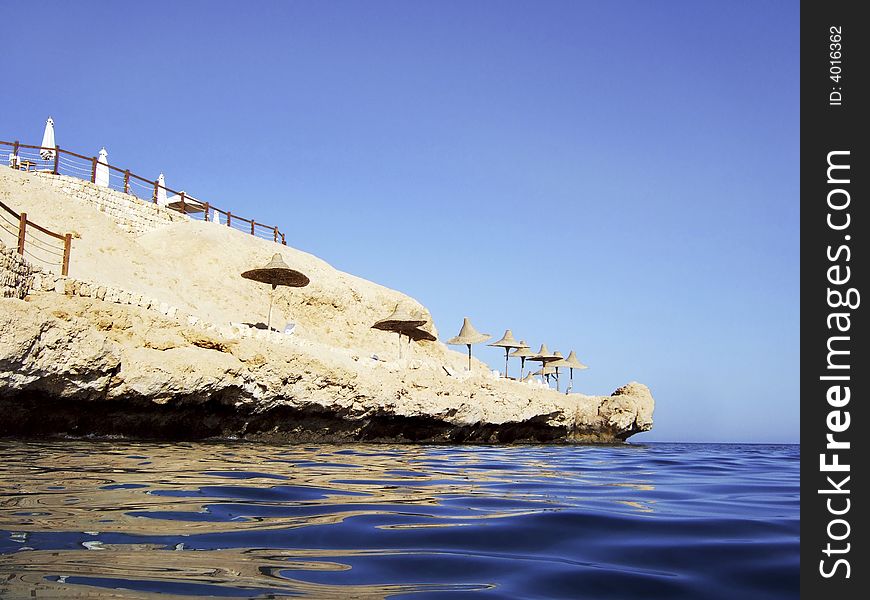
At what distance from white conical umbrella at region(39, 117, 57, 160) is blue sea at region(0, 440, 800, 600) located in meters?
26.1

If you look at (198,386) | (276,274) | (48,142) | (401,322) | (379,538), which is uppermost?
(48,142)

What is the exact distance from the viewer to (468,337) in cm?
2702

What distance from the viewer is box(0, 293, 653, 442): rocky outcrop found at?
366 inches

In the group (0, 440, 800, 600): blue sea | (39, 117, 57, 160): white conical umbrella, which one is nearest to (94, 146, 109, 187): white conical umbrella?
(39, 117, 57, 160): white conical umbrella

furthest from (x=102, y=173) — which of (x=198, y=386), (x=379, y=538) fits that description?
(x=379, y=538)

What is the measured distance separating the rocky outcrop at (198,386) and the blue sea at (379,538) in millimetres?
4712

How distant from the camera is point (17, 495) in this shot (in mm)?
3512

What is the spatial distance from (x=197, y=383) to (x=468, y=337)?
1697cm

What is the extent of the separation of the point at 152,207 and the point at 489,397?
66.6 feet

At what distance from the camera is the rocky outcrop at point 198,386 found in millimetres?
9297

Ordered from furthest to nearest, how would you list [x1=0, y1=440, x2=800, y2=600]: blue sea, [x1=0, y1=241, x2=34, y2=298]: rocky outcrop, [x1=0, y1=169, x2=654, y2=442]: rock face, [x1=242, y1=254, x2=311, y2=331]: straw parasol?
[x1=242, y1=254, x2=311, y2=331]: straw parasol → [x1=0, y1=169, x2=654, y2=442]: rock face → [x1=0, y1=241, x2=34, y2=298]: rocky outcrop → [x1=0, y1=440, x2=800, y2=600]: blue sea

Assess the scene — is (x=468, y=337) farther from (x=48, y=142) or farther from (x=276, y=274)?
(x=48, y=142)

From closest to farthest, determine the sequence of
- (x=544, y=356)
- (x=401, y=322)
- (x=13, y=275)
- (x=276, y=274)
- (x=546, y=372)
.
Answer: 1. (x=13, y=275)
2. (x=276, y=274)
3. (x=401, y=322)
4. (x=544, y=356)
5. (x=546, y=372)

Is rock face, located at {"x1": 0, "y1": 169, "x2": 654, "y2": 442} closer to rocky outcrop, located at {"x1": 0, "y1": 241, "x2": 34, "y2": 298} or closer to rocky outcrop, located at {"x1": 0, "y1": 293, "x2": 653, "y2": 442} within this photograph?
rocky outcrop, located at {"x1": 0, "y1": 293, "x2": 653, "y2": 442}
